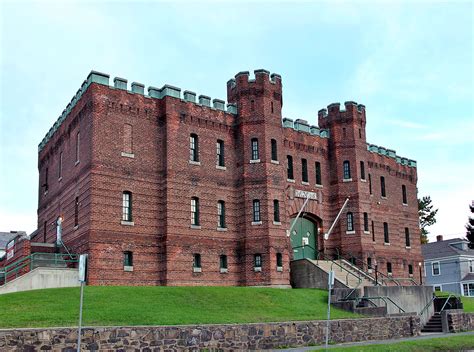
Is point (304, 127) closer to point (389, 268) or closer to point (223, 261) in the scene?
Result: point (223, 261)

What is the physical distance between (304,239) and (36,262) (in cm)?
1698

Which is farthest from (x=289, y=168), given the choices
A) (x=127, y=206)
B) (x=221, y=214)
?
(x=127, y=206)

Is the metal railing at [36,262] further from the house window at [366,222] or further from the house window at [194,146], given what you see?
the house window at [366,222]

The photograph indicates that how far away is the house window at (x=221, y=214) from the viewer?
33.8 meters

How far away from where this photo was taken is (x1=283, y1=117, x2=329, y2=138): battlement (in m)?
38.2

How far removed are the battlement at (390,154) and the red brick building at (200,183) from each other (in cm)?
329

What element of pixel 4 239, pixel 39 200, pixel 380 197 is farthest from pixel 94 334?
pixel 4 239

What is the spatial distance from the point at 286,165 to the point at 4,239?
43.3 m

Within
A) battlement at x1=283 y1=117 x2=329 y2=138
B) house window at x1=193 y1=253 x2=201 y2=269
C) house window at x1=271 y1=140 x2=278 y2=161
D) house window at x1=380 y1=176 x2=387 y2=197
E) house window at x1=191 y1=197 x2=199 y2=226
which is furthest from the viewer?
house window at x1=380 y1=176 x2=387 y2=197

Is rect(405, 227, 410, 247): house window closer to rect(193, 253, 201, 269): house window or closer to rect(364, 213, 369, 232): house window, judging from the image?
rect(364, 213, 369, 232): house window

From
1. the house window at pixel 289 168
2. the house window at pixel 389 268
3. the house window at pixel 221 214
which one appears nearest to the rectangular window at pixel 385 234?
the house window at pixel 389 268

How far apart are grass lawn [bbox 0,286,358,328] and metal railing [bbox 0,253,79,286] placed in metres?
4.52

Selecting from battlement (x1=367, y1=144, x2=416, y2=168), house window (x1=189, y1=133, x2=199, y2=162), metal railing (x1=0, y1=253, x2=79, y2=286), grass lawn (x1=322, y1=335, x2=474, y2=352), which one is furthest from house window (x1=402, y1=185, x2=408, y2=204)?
metal railing (x1=0, y1=253, x2=79, y2=286)

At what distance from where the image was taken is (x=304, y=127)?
39125mm
